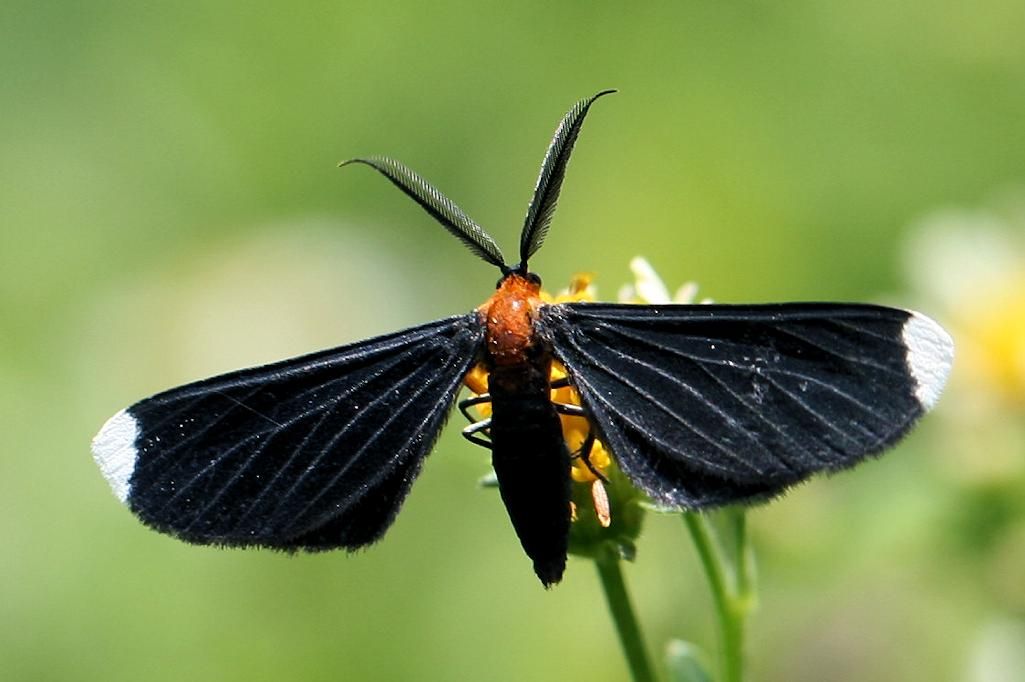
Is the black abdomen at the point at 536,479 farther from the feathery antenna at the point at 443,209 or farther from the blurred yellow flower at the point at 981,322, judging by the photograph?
the blurred yellow flower at the point at 981,322

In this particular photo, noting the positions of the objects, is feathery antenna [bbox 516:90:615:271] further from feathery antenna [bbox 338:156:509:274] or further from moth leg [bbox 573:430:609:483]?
moth leg [bbox 573:430:609:483]

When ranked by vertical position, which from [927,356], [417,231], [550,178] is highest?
[417,231]

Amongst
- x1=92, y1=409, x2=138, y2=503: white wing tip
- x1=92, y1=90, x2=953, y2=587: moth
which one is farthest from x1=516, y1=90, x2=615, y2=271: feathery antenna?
x1=92, y1=409, x2=138, y2=503: white wing tip

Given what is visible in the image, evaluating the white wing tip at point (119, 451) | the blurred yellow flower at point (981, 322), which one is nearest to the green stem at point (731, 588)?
the white wing tip at point (119, 451)

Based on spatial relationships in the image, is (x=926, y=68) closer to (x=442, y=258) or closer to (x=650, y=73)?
(x=650, y=73)

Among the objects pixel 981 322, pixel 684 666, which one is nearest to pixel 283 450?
pixel 684 666

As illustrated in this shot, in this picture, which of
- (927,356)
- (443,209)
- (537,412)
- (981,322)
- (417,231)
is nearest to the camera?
(927,356)

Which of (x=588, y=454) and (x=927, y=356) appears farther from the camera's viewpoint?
(x=588, y=454)

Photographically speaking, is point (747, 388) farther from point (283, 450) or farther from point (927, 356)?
point (283, 450)

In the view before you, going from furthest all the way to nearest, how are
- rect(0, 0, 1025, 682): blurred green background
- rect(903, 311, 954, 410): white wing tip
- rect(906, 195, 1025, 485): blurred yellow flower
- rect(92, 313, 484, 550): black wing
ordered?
rect(0, 0, 1025, 682): blurred green background
rect(906, 195, 1025, 485): blurred yellow flower
rect(92, 313, 484, 550): black wing
rect(903, 311, 954, 410): white wing tip
